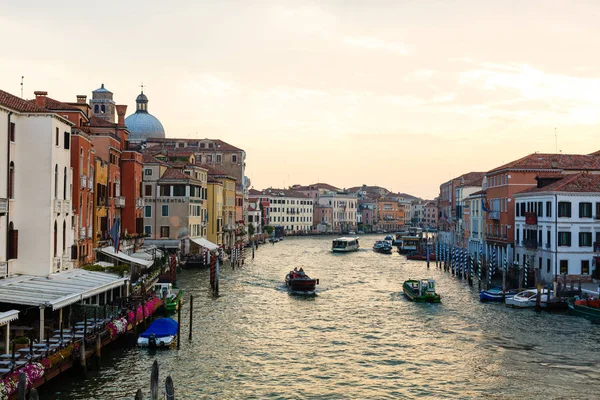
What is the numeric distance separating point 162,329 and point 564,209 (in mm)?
25062

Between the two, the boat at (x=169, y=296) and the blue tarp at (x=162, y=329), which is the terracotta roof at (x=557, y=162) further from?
the blue tarp at (x=162, y=329)

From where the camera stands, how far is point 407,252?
8469 cm

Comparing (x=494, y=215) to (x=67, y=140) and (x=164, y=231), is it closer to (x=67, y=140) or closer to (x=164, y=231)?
Result: (x=164, y=231)

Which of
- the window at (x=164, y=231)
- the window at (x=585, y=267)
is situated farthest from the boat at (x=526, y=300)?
the window at (x=164, y=231)

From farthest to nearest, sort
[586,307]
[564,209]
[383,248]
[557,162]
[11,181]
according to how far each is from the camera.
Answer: [383,248], [557,162], [564,209], [586,307], [11,181]

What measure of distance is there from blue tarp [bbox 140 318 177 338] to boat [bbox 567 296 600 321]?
60.7ft

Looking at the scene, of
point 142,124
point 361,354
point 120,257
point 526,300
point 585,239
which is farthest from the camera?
point 142,124

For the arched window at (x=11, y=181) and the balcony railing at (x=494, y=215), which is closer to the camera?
the arched window at (x=11, y=181)

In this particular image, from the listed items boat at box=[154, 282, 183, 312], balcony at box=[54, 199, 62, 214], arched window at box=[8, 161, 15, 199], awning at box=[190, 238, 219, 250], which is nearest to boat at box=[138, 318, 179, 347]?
balcony at box=[54, 199, 62, 214]

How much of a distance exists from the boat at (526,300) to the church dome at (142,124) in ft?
217

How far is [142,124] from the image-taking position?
94375mm

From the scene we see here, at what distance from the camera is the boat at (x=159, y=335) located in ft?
80.5

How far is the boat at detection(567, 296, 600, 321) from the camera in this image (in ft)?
103

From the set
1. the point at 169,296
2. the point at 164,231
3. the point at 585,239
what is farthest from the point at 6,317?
the point at 164,231
